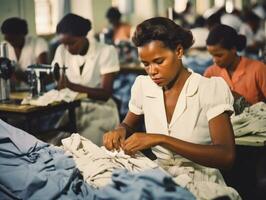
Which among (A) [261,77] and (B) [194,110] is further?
(A) [261,77]

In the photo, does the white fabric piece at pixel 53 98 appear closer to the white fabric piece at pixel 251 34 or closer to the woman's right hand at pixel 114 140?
the woman's right hand at pixel 114 140

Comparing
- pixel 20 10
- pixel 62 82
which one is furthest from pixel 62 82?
pixel 20 10

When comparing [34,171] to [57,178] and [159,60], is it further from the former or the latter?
[159,60]

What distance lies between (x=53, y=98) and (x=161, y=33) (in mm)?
1957

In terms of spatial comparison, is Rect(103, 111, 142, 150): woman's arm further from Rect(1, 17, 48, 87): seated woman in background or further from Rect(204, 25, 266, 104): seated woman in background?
Rect(1, 17, 48, 87): seated woman in background

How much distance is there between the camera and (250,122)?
9.92 ft

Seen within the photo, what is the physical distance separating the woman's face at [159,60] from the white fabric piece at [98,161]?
0.42m

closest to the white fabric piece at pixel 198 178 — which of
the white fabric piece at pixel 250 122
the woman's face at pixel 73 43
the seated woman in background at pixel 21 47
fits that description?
the white fabric piece at pixel 250 122

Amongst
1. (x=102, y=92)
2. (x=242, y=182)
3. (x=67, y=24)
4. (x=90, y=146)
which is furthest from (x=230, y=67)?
(x=90, y=146)

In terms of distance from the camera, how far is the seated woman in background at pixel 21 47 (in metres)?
4.87

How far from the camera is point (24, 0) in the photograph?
6.61 metres

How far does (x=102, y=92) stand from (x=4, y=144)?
223 centimetres

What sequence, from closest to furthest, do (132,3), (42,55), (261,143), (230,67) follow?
(261,143), (230,67), (42,55), (132,3)

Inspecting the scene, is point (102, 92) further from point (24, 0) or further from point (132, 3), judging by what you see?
point (132, 3)
